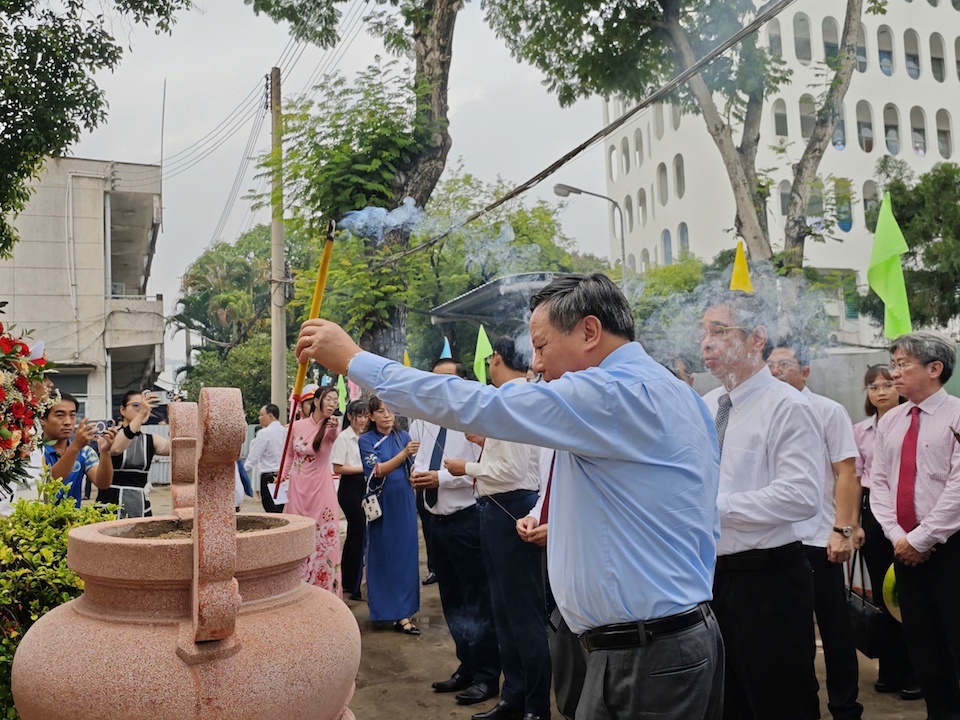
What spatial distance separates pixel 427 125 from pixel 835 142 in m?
26.8

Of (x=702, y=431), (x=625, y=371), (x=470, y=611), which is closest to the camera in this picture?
(x=625, y=371)

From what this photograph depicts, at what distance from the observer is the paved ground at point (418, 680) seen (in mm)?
4742

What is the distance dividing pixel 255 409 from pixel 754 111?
75.1 ft

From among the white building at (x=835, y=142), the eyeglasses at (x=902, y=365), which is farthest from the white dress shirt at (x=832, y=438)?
the white building at (x=835, y=142)

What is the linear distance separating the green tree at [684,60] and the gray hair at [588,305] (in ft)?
26.9

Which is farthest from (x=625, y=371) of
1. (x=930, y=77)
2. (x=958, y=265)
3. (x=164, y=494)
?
(x=930, y=77)

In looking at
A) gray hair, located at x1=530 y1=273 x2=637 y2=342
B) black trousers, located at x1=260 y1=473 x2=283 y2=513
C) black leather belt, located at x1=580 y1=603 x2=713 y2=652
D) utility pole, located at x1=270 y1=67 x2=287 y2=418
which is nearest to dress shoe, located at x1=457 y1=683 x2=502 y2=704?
black leather belt, located at x1=580 y1=603 x2=713 y2=652

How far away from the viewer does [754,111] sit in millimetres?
10969

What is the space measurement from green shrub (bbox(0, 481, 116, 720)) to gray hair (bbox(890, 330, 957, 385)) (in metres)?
3.98

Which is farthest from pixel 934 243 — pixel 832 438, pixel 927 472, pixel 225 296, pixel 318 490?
pixel 225 296

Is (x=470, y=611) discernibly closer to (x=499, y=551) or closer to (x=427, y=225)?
(x=499, y=551)

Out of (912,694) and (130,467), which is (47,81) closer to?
(130,467)

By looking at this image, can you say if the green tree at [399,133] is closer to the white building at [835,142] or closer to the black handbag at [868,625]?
the black handbag at [868,625]

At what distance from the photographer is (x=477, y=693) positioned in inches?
197
